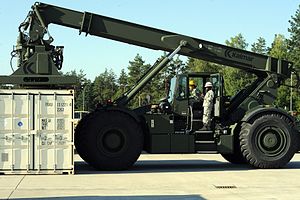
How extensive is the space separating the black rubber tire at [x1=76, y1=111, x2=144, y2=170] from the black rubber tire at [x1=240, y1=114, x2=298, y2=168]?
3494 mm

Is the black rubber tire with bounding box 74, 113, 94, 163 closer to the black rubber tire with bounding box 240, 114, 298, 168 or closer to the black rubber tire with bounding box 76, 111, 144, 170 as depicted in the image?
the black rubber tire with bounding box 76, 111, 144, 170

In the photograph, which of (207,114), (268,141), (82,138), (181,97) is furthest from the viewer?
(181,97)

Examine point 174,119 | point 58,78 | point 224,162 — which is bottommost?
point 224,162

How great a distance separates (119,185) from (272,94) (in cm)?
750

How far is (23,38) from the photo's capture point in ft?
56.5

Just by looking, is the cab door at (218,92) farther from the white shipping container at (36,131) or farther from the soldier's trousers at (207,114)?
the white shipping container at (36,131)

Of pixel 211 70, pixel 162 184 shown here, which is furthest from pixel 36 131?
pixel 211 70

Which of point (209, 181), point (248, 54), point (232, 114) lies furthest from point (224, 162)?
point (209, 181)

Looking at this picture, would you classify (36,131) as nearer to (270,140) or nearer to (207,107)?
(207,107)

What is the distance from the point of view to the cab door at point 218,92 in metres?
18.3

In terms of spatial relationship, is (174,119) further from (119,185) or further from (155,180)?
(119,185)

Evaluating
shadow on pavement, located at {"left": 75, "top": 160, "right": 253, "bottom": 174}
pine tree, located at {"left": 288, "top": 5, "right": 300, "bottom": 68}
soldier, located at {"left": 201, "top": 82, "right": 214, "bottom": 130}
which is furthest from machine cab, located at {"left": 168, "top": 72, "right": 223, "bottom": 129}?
pine tree, located at {"left": 288, "top": 5, "right": 300, "bottom": 68}

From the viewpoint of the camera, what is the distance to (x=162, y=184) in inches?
547

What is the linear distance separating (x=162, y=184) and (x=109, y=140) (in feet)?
11.8
